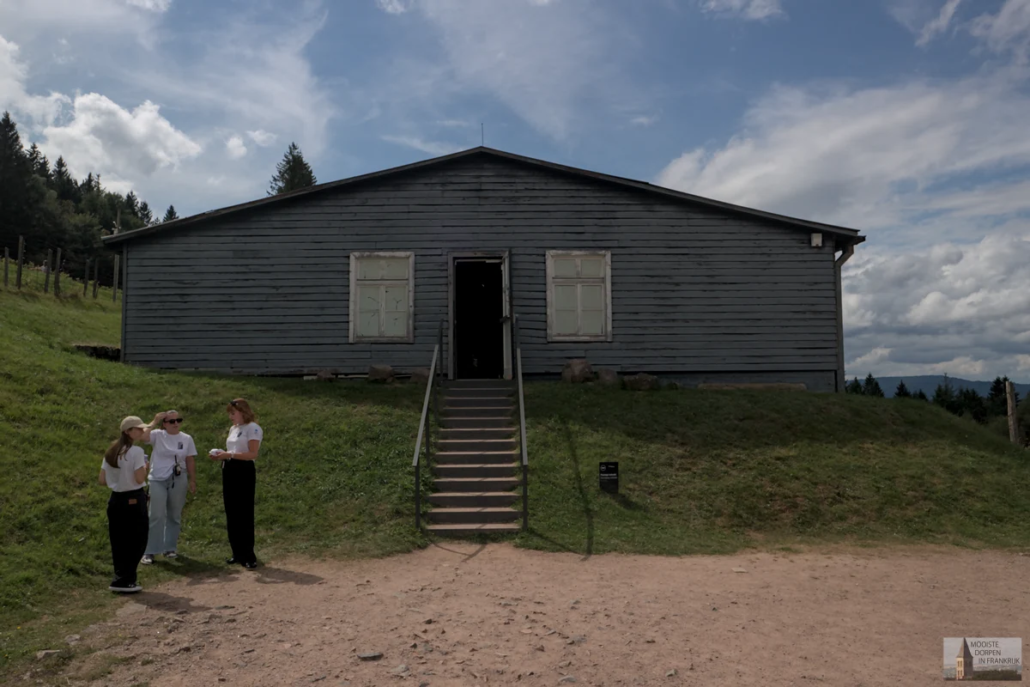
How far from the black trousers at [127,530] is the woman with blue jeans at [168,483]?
879mm

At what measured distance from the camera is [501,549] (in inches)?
342

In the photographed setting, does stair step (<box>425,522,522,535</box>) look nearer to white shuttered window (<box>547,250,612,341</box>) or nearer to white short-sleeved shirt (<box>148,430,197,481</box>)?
white short-sleeved shirt (<box>148,430,197,481</box>)

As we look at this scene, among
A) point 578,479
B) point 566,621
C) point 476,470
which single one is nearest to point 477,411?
point 476,470

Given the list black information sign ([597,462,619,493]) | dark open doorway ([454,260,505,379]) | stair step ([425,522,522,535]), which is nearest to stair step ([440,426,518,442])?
black information sign ([597,462,619,493])

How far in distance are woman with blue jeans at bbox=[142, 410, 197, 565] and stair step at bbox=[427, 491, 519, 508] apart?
3186mm

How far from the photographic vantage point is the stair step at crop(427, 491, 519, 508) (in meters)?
9.90

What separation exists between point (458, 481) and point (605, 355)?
573 cm

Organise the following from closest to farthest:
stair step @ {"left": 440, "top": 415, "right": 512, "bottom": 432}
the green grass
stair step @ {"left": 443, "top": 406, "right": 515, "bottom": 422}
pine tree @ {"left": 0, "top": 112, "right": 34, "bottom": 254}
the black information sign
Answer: the green grass → the black information sign → stair step @ {"left": 440, "top": 415, "right": 512, "bottom": 432} → stair step @ {"left": 443, "top": 406, "right": 515, "bottom": 422} → pine tree @ {"left": 0, "top": 112, "right": 34, "bottom": 254}

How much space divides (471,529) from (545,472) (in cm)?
177

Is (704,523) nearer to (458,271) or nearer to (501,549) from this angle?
(501,549)

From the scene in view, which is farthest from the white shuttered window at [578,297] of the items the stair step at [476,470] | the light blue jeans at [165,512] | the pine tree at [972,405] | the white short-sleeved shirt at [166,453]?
the pine tree at [972,405]

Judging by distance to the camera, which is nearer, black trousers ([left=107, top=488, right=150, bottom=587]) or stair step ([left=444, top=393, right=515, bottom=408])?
black trousers ([left=107, top=488, right=150, bottom=587])

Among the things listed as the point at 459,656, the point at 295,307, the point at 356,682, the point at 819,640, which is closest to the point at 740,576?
the point at 819,640

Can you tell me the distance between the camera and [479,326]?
18.5 m
